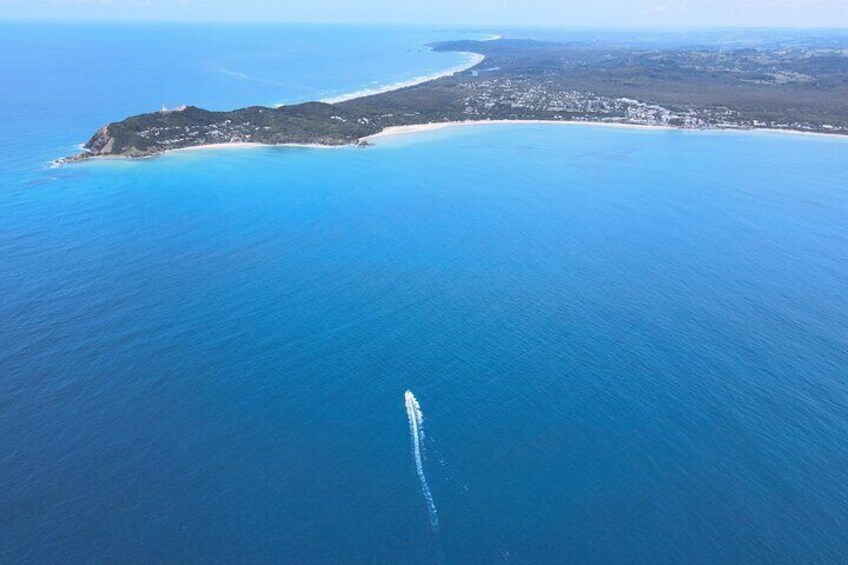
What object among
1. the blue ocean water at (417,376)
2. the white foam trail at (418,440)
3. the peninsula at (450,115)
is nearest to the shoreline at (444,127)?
the peninsula at (450,115)

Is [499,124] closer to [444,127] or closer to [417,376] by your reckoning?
[444,127]

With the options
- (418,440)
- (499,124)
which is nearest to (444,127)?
(499,124)

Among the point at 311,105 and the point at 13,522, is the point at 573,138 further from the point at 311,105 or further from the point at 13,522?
the point at 13,522

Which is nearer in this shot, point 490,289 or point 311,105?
point 490,289

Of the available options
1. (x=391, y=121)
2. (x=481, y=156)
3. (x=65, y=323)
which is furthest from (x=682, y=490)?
(x=391, y=121)

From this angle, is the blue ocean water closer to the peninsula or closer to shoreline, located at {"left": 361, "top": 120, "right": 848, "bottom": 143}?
the peninsula

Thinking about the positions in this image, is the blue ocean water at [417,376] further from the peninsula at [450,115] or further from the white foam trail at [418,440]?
the peninsula at [450,115]
